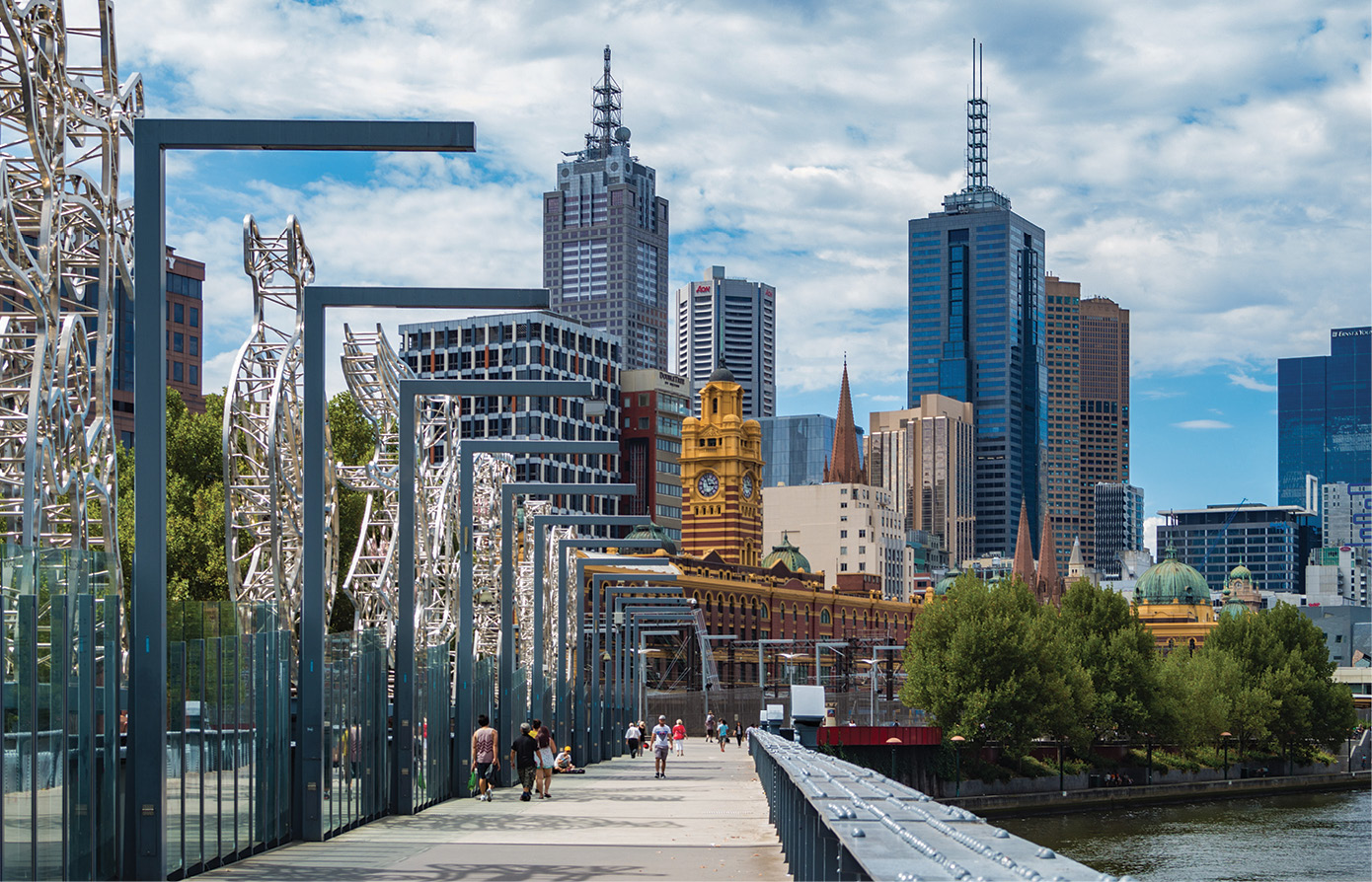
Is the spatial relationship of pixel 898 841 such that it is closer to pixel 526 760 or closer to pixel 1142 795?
pixel 526 760

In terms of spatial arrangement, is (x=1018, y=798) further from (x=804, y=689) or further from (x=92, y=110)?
(x=92, y=110)

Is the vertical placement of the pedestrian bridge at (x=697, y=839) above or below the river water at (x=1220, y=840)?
above

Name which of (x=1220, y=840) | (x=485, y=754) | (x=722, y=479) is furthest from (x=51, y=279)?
(x=722, y=479)

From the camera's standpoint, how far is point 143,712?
18.0m

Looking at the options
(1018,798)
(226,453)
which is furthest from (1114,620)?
(226,453)

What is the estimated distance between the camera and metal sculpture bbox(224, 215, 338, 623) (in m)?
30.2

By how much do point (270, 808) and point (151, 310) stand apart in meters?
7.26

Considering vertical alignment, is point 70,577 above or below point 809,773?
above

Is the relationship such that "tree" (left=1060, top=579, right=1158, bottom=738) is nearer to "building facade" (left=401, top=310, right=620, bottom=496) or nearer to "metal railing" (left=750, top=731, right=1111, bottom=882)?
"metal railing" (left=750, top=731, right=1111, bottom=882)

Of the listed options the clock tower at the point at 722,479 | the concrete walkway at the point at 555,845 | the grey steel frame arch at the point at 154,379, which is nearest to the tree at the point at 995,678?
the concrete walkway at the point at 555,845

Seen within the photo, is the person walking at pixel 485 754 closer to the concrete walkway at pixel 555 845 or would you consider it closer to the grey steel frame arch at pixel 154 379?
the concrete walkway at pixel 555 845

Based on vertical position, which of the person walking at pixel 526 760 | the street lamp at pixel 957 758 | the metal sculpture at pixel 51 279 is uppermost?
the metal sculpture at pixel 51 279

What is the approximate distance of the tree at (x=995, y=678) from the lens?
8119cm

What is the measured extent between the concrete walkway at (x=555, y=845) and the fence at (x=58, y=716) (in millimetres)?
2290
